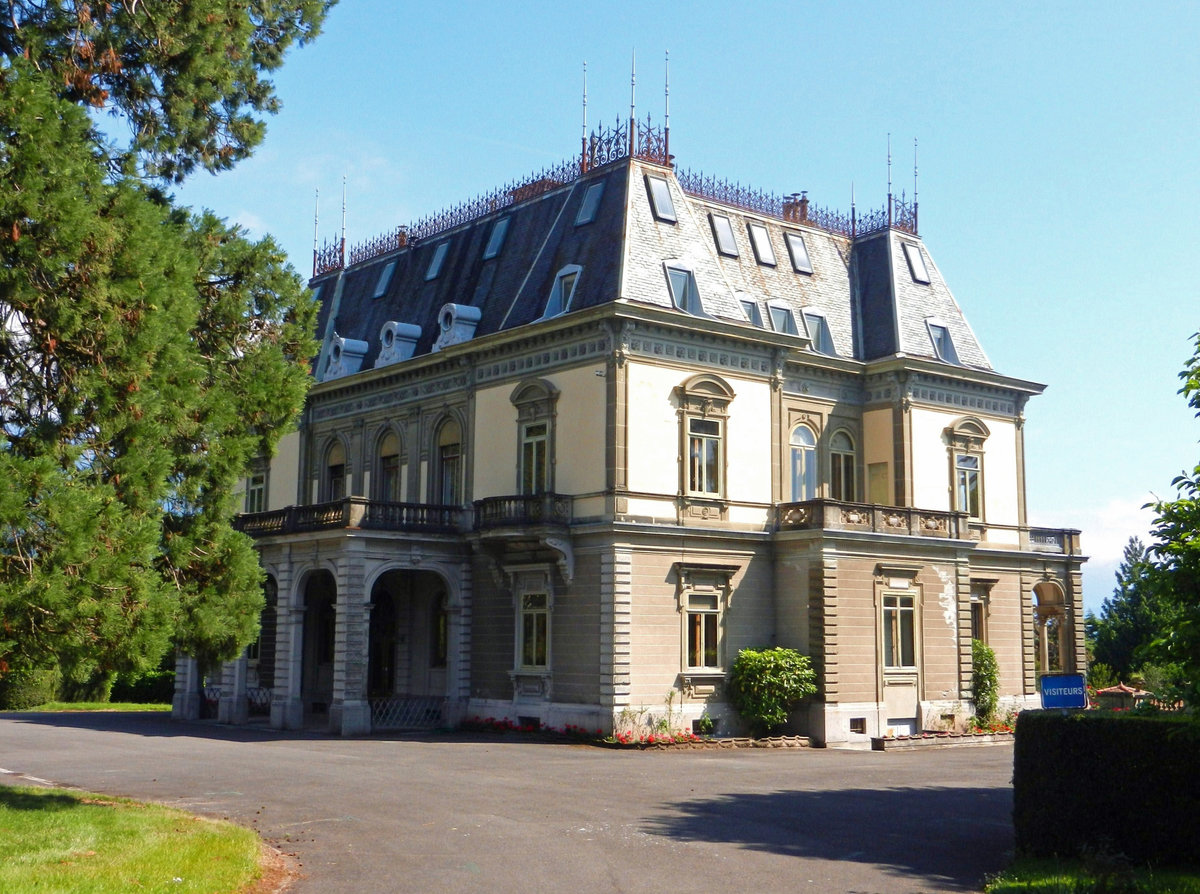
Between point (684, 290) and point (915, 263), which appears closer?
point (684, 290)

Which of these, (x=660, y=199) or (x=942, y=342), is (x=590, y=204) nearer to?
(x=660, y=199)

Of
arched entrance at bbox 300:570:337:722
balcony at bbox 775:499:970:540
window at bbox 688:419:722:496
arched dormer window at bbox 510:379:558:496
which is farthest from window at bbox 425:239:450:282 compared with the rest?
balcony at bbox 775:499:970:540

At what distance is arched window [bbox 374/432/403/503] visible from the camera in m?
41.7

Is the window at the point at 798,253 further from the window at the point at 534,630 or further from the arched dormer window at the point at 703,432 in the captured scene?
the window at the point at 534,630

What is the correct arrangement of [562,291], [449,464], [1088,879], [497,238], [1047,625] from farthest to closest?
[1047,625]
[497,238]
[449,464]
[562,291]
[1088,879]

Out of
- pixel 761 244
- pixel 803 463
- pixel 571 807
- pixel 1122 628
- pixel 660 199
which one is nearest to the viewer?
pixel 571 807

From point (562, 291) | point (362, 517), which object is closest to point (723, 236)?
point (562, 291)

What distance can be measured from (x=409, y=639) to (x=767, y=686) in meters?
11.9

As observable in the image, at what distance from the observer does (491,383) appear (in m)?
37.6

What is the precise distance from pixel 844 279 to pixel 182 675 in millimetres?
25317

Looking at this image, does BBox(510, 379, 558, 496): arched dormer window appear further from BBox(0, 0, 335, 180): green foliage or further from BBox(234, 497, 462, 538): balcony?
BBox(0, 0, 335, 180): green foliage

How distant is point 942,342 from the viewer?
42812mm

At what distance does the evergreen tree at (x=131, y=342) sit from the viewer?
15383 millimetres

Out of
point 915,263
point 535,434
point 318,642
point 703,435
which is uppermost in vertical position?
point 915,263
